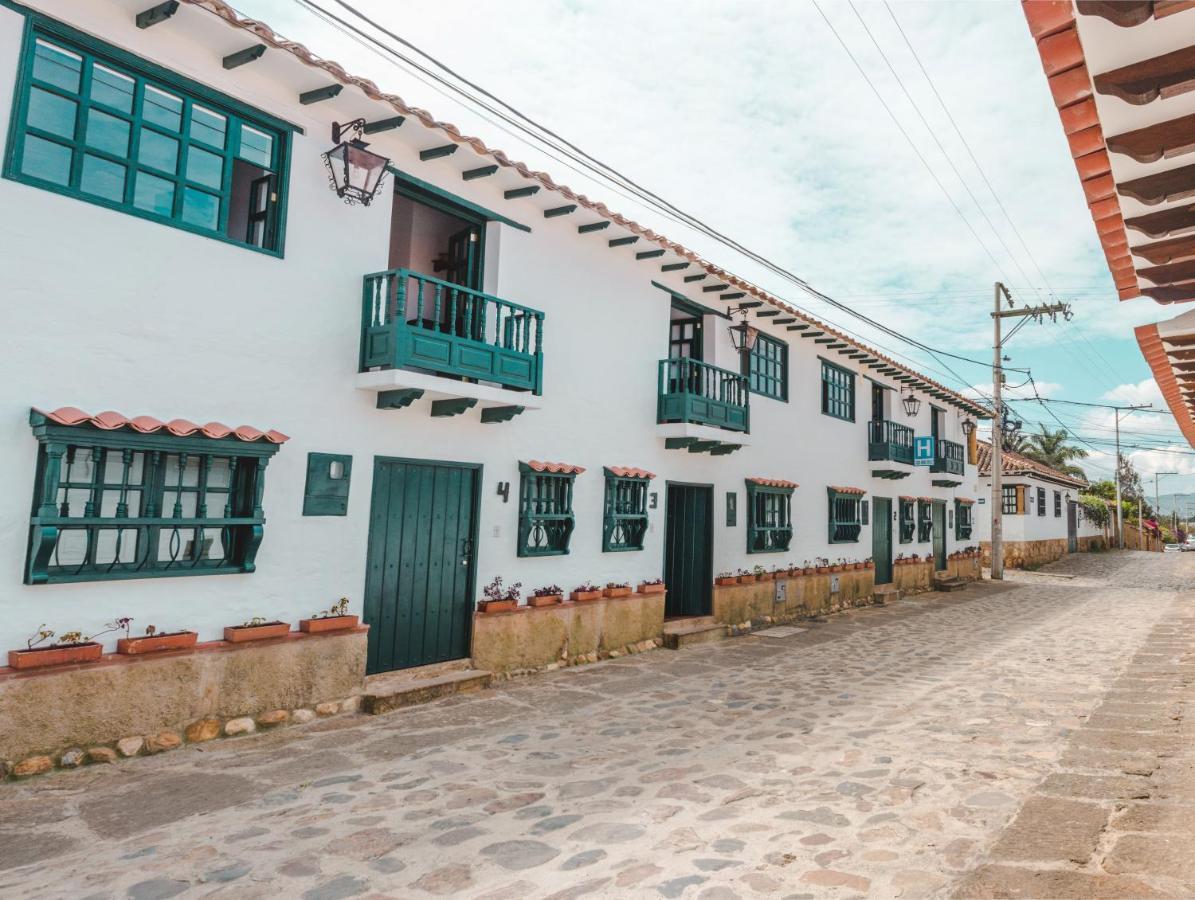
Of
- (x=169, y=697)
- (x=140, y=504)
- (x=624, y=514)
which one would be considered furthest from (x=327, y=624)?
(x=624, y=514)

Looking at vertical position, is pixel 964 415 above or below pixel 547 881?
above

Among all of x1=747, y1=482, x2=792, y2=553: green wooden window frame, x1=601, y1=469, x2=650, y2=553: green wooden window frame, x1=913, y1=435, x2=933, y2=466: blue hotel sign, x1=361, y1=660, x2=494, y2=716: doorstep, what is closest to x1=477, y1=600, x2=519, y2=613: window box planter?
x1=361, y1=660, x2=494, y2=716: doorstep

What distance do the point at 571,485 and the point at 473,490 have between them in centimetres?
154

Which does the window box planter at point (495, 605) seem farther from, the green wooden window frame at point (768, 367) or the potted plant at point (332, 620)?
the green wooden window frame at point (768, 367)

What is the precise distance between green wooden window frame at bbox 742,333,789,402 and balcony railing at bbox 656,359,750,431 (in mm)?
1038

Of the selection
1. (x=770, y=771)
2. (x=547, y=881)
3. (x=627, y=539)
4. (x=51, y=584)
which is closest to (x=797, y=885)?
(x=547, y=881)

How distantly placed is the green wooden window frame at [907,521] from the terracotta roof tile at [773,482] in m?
6.70

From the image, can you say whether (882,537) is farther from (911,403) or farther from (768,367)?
(768,367)

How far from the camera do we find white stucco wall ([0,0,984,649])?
206 inches

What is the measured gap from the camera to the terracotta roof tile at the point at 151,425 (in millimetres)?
5176

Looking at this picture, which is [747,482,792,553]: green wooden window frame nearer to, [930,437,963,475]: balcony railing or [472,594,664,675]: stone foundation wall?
[472,594,664,675]: stone foundation wall

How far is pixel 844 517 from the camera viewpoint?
54.3 feet

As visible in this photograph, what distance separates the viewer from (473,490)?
847 centimetres

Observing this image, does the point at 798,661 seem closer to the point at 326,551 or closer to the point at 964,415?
the point at 326,551
